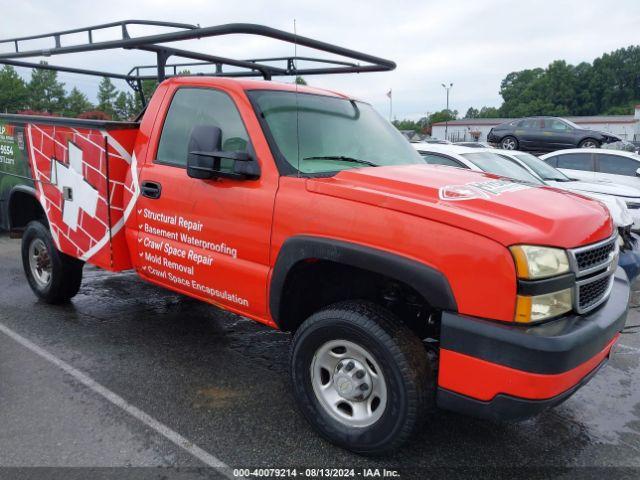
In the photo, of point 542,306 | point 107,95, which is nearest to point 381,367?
point 542,306

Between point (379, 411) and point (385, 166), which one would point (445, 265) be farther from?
point (385, 166)

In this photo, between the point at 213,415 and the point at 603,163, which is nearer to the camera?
the point at 213,415

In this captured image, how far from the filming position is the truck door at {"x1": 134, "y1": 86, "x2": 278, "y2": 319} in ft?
10.3

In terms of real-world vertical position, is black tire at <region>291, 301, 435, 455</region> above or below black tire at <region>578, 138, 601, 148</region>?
below

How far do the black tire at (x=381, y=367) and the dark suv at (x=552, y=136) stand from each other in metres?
18.4

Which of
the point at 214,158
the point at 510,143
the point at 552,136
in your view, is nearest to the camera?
the point at 214,158

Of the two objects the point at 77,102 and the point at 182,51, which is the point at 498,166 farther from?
the point at 77,102

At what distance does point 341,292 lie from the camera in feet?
10.4

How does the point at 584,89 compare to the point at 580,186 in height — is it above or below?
above

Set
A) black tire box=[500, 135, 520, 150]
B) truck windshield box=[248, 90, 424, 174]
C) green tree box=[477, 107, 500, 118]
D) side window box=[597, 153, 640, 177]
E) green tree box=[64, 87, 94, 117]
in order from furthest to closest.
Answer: green tree box=[477, 107, 500, 118] < black tire box=[500, 135, 520, 150] < side window box=[597, 153, 640, 177] < green tree box=[64, 87, 94, 117] < truck windshield box=[248, 90, 424, 174]

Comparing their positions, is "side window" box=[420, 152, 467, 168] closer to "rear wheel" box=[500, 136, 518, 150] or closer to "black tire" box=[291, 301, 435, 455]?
"black tire" box=[291, 301, 435, 455]

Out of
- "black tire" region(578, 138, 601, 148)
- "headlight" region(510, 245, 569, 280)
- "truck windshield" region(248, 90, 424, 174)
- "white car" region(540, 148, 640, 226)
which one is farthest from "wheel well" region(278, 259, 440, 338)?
"black tire" region(578, 138, 601, 148)

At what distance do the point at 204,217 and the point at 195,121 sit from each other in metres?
0.75

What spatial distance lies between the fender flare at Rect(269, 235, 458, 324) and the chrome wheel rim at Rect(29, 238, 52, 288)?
2960 millimetres
